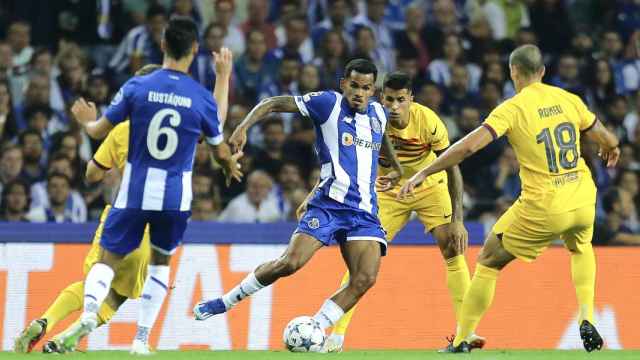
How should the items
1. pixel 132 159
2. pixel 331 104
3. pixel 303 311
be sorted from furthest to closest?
pixel 303 311
pixel 331 104
pixel 132 159

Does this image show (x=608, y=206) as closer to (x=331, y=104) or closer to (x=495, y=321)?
(x=495, y=321)

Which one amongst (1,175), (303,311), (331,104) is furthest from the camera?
(1,175)

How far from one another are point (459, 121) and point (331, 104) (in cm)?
610

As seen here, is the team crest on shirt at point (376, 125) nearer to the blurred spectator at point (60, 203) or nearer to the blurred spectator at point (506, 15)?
the blurred spectator at point (60, 203)

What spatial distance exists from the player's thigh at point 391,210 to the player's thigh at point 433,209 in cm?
9

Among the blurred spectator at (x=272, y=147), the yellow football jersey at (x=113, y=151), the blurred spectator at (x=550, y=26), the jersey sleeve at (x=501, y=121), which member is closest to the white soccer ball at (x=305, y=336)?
the yellow football jersey at (x=113, y=151)

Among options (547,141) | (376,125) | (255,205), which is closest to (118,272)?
(376,125)

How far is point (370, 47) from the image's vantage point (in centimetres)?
1603

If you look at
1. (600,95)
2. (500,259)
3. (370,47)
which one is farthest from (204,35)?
(500,259)

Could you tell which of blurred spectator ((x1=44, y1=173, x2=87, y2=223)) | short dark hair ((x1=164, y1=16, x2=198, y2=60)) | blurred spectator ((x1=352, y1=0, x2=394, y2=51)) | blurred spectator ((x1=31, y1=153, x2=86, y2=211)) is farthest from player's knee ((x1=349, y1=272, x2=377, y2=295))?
blurred spectator ((x1=352, y1=0, x2=394, y2=51))

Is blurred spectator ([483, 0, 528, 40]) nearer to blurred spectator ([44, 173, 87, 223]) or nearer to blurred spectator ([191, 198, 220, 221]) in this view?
blurred spectator ([191, 198, 220, 221])

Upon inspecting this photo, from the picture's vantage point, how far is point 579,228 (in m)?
9.40

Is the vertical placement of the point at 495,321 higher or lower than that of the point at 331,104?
lower

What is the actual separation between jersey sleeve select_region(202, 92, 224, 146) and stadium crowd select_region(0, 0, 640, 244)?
17.0 feet
